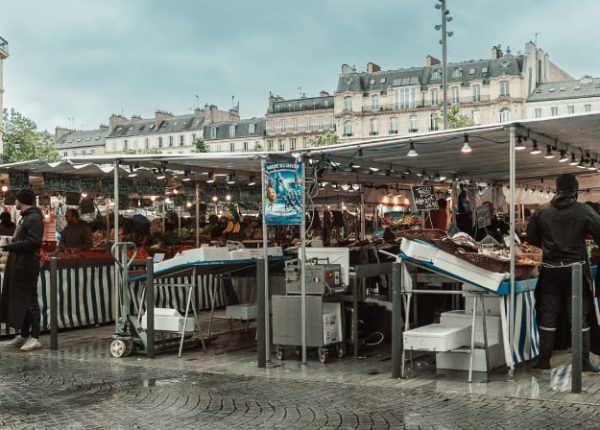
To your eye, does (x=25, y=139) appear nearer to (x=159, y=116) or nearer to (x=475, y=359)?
(x=159, y=116)

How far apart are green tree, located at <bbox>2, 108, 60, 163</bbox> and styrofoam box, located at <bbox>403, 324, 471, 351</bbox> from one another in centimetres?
5670

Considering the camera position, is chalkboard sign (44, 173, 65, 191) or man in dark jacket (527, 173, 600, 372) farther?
chalkboard sign (44, 173, 65, 191)

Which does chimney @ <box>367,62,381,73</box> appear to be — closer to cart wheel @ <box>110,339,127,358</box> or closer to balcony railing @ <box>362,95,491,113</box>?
balcony railing @ <box>362,95,491,113</box>

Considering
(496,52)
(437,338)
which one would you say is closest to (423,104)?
(496,52)

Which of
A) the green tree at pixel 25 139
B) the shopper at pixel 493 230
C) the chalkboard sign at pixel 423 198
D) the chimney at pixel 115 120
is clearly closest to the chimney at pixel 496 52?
the green tree at pixel 25 139

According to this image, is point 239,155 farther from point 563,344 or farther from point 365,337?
point 563,344

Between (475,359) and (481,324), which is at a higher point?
(481,324)

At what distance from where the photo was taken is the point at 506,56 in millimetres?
81875

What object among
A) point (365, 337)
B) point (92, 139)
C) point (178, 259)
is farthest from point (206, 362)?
point (92, 139)

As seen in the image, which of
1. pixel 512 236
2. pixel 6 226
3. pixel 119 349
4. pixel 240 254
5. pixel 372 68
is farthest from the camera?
pixel 372 68

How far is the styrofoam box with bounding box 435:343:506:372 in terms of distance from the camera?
7887 mm

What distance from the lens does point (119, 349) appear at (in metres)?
9.38

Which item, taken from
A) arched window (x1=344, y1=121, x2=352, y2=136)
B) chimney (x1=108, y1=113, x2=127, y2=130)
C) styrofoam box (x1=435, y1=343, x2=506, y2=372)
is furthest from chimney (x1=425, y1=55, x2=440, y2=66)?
styrofoam box (x1=435, y1=343, x2=506, y2=372)

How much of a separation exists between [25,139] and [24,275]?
5465 centimetres
